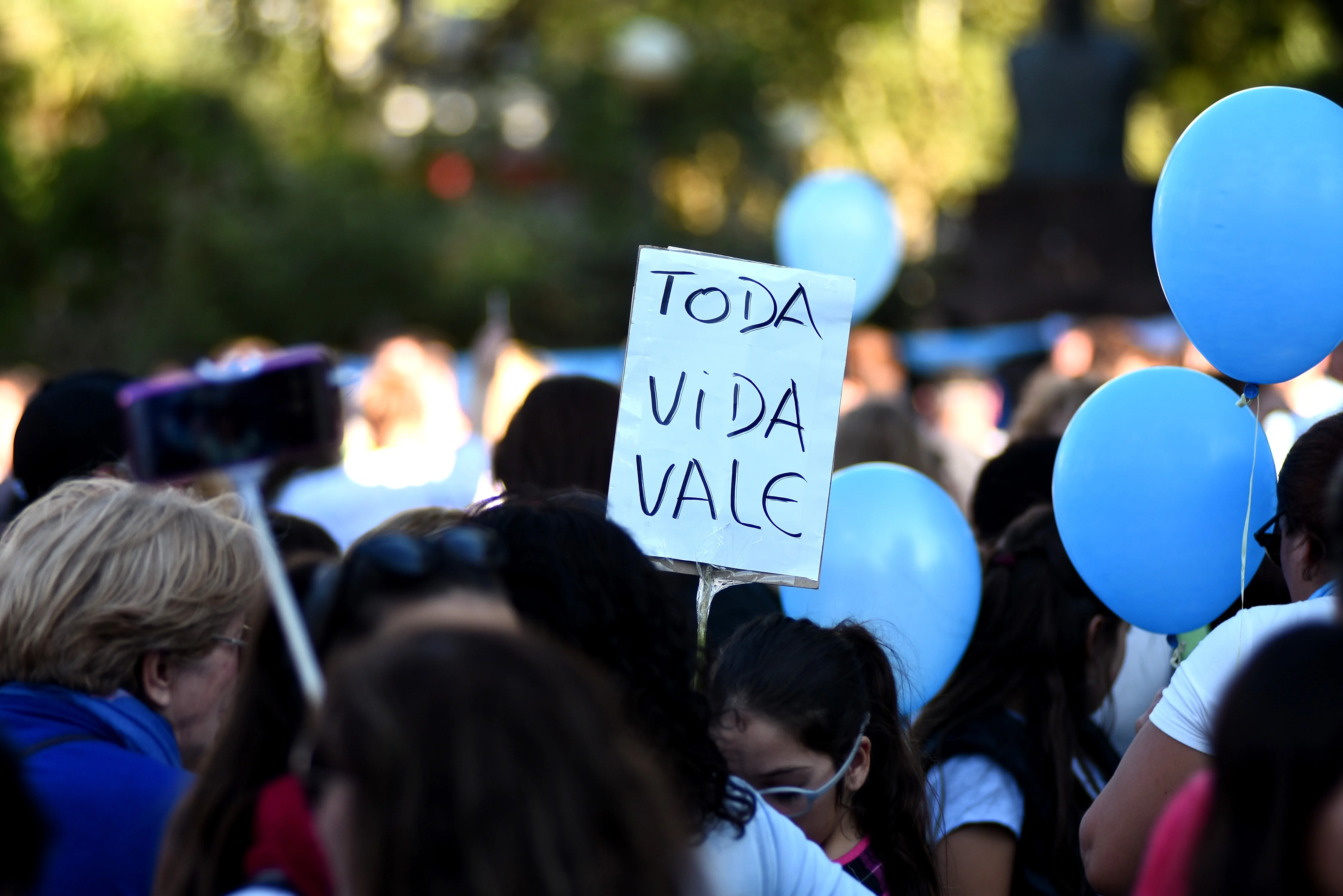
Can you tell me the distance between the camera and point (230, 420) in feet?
4.60

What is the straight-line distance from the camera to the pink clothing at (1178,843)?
4.20 feet

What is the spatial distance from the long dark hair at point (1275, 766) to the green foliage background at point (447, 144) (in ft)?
39.1

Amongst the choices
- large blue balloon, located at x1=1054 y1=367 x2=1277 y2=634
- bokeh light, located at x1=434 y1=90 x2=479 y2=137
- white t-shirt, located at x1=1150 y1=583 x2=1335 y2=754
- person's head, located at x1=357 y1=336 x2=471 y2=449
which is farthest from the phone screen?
bokeh light, located at x1=434 y1=90 x2=479 y2=137

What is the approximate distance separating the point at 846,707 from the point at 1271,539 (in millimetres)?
783

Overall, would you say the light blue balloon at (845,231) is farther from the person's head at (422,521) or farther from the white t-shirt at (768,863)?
the white t-shirt at (768,863)

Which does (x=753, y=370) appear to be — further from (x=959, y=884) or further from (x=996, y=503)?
(x=996, y=503)

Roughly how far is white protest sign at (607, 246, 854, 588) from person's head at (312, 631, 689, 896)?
4.00ft

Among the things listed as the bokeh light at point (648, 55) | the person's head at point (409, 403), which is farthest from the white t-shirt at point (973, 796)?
the bokeh light at point (648, 55)

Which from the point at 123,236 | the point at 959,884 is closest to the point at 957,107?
the point at 123,236

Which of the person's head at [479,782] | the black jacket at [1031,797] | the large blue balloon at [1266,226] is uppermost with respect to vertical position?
the large blue balloon at [1266,226]

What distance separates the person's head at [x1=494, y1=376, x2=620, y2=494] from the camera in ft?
10.5

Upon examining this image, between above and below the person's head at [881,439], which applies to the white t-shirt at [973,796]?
below

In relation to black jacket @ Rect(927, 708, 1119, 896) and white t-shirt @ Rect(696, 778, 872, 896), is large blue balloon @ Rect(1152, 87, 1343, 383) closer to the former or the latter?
black jacket @ Rect(927, 708, 1119, 896)

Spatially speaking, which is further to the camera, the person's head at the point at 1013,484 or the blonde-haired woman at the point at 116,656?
the person's head at the point at 1013,484
